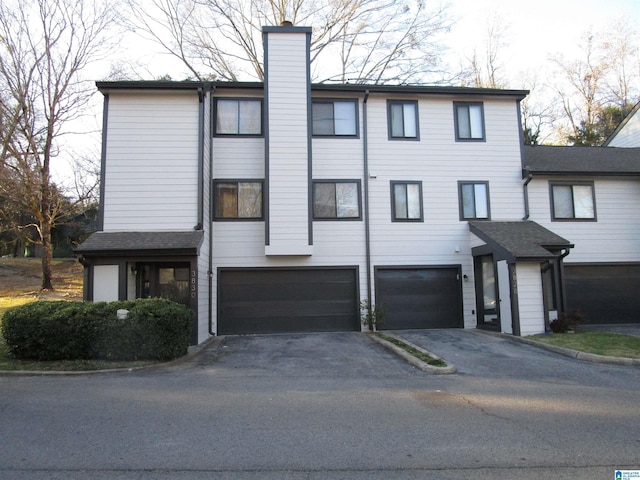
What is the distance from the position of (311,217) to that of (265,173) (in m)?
1.94

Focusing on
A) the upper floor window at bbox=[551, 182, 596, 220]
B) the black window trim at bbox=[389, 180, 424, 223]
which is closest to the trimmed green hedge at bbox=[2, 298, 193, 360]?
the black window trim at bbox=[389, 180, 424, 223]

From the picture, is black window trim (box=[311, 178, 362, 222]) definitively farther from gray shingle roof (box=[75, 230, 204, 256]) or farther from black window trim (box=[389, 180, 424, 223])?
gray shingle roof (box=[75, 230, 204, 256])

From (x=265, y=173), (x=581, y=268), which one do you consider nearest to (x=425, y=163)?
(x=265, y=173)

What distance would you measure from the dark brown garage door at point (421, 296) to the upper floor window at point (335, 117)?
15.6ft

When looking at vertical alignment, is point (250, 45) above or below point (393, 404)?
above

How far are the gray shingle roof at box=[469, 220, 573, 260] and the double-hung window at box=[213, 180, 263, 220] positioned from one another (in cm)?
695

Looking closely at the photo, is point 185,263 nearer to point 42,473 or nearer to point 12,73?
point 42,473

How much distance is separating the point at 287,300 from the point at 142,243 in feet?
15.4

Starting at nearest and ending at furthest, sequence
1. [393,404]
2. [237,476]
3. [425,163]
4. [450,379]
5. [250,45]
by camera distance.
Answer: [237,476] < [393,404] < [450,379] < [425,163] < [250,45]

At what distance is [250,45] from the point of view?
24.4 meters

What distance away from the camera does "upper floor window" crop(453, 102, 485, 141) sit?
1555cm

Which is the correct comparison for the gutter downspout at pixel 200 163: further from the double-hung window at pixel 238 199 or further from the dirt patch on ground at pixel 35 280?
the dirt patch on ground at pixel 35 280

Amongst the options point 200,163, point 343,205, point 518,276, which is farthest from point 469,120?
point 200,163

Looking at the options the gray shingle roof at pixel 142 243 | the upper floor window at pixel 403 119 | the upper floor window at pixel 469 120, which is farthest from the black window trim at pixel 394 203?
the gray shingle roof at pixel 142 243
